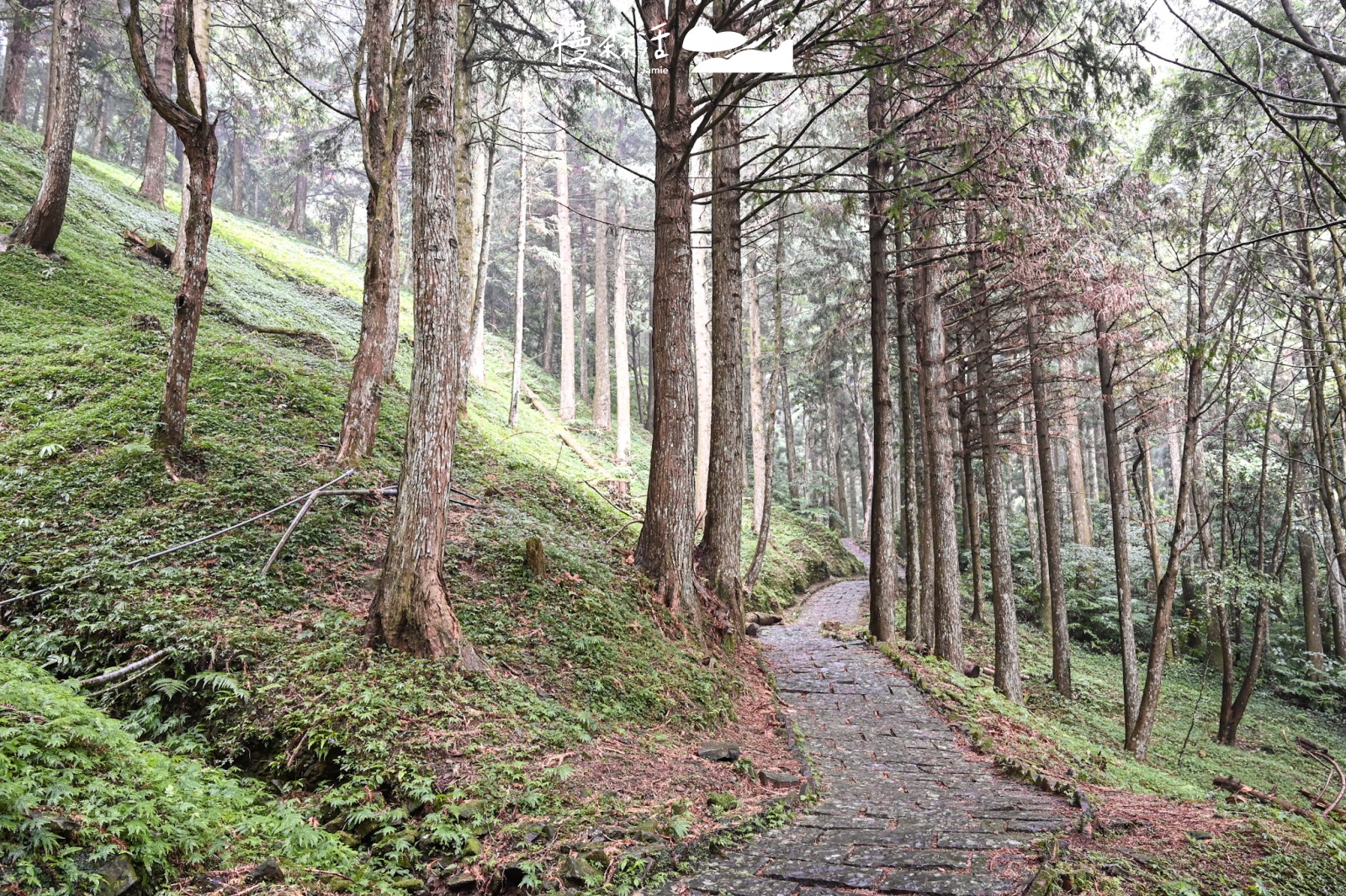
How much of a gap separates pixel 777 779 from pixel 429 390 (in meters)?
3.99

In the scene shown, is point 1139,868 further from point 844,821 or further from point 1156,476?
point 1156,476

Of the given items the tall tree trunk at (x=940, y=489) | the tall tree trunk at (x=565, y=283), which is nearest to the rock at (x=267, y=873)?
the tall tree trunk at (x=940, y=489)

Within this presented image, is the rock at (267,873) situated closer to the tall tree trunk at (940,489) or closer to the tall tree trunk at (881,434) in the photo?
the tall tree trunk at (881,434)

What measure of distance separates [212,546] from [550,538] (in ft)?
11.4

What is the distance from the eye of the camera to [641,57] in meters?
11.7

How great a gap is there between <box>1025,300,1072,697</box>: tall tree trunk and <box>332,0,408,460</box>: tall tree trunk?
9656mm

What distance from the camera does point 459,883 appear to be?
10.8 ft

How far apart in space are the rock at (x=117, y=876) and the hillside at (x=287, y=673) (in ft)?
0.04

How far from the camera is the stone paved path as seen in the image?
3496 mm

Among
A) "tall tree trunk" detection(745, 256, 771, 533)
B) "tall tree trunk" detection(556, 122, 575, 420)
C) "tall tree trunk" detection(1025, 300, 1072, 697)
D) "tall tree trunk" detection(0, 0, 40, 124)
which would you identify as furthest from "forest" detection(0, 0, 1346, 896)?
"tall tree trunk" detection(556, 122, 575, 420)

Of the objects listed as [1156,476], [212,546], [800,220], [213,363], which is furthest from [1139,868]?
[1156,476]

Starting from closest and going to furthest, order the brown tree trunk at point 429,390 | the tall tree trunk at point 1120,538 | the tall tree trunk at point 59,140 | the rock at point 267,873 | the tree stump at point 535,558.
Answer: the rock at point 267,873 → the brown tree trunk at point 429,390 → the tree stump at point 535,558 → the tall tree trunk at point 59,140 → the tall tree trunk at point 1120,538

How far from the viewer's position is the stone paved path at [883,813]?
3.50 meters

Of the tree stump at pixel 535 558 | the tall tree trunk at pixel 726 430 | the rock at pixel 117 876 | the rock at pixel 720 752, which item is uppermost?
the tall tree trunk at pixel 726 430
